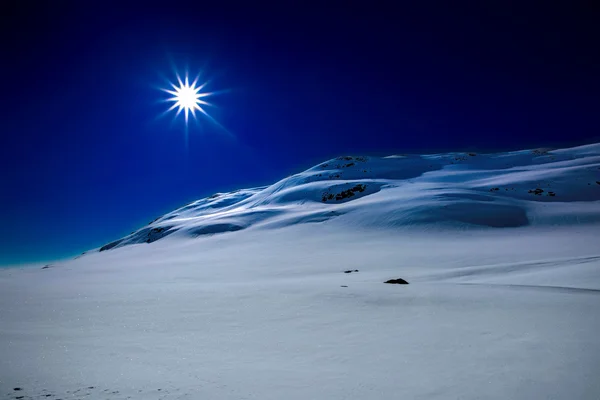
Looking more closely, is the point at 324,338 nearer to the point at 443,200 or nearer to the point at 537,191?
the point at 443,200

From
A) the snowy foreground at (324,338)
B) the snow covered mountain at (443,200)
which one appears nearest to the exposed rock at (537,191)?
the snow covered mountain at (443,200)

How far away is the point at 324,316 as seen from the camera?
7730 mm

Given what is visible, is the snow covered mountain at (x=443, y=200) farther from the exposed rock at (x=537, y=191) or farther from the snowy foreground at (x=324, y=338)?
the snowy foreground at (x=324, y=338)

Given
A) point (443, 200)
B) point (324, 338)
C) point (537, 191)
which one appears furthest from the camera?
point (537, 191)

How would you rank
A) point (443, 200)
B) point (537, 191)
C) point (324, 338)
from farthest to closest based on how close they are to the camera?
point (537, 191) → point (443, 200) → point (324, 338)

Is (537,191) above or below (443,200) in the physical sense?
below

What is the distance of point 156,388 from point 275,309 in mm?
4750

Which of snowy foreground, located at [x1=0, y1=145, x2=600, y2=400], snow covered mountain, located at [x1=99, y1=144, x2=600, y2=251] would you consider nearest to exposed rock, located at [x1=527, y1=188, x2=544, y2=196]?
snow covered mountain, located at [x1=99, y1=144, x2=600, y2=251]

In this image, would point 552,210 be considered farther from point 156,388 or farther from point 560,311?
point 156,388

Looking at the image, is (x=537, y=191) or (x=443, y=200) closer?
(x=443, y=200)

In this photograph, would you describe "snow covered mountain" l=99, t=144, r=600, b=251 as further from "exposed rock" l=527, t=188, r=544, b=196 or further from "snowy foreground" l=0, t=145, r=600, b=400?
"snowy foreground" l=0, t=145, r=600, b=400

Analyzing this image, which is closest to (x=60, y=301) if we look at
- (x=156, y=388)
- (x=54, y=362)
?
(x=54, y=362)

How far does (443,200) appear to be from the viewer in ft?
142

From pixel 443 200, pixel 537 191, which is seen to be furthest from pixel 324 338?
pixel 537 191
